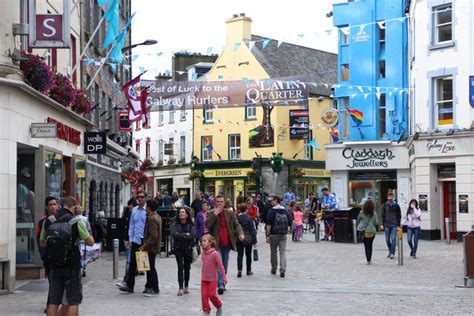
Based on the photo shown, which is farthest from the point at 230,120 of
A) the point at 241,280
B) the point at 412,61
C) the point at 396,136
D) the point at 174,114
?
the point at 241,280

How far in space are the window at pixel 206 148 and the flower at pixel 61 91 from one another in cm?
4101

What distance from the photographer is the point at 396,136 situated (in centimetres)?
4300

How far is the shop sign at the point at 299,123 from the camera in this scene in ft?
175

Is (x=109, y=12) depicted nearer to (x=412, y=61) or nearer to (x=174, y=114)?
(x=412, y=61)

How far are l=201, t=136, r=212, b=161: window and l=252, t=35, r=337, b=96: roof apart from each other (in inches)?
→ 274

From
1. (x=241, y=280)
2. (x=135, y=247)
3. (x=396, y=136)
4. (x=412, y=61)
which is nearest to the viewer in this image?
(x=135, y=247)

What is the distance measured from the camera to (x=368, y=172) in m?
44.4

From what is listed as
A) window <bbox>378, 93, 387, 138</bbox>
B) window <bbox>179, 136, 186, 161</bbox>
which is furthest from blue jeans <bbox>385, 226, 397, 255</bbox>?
window <bbox>179, 136, 186, 161</bbox>

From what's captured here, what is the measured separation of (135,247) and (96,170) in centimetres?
1376

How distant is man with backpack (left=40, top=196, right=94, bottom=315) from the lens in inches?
420

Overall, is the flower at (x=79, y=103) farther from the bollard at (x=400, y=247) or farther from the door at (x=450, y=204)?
the door at (x=450, y=204)

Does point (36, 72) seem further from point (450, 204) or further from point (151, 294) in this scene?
point (450, 204)

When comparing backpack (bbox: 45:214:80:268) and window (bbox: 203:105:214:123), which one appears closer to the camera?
backpack (bbox: 45:214:80:268)

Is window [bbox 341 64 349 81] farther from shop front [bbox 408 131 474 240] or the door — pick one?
the door
